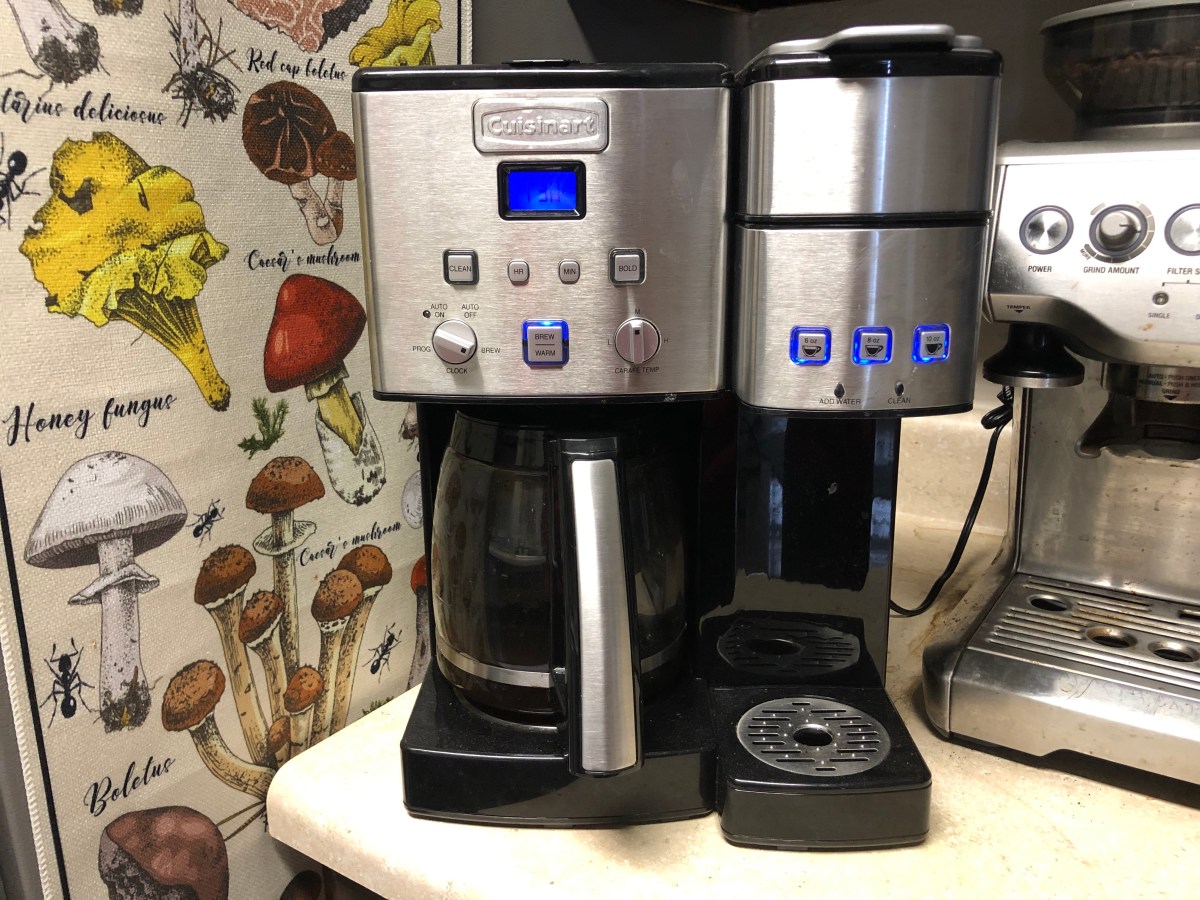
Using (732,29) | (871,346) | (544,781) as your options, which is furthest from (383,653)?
(732,29)

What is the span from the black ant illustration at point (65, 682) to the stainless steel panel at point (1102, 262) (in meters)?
0.54

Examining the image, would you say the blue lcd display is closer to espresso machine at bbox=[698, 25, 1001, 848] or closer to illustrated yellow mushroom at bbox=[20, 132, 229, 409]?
espresso machine at bbox=[698, 25, 1001, 848]

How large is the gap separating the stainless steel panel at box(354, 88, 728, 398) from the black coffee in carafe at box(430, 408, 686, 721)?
0.06 m

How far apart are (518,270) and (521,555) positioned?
167mm

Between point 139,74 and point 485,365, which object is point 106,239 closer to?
point 139,74

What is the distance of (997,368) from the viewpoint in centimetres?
58

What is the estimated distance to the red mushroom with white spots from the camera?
0.57 m

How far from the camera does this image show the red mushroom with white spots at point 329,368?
1.86 feet

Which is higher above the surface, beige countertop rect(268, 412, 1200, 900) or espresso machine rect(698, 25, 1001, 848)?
espresso machine rect(698, 25, 1001, 848)

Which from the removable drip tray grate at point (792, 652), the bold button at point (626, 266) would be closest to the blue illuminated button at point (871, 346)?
the bold button at point (626, 266)

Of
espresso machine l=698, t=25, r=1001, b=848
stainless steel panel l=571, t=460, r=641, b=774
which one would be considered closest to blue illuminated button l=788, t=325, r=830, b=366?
espresso machine l=698, t=25, r=1001, b=848

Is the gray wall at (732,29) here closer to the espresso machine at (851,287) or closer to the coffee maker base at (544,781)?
the espresso machine at (851,287)

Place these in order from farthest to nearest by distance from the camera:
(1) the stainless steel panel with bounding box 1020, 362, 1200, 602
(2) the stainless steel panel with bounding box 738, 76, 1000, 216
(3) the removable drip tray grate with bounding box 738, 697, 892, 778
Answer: (1) the stainless steel panel with bounding box 1020, 362, 1200, 602 → (3) the removable drip tray grate with bounding box 738, 697, 892, 778 → (2) the stainless steel panel with bounding box 738, 76, 1000, 216

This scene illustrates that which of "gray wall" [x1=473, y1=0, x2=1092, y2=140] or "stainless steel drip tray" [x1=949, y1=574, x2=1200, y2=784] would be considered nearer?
"stainless steel drip tray" [x1=949, y1=574, x2=1200, y2=784]
